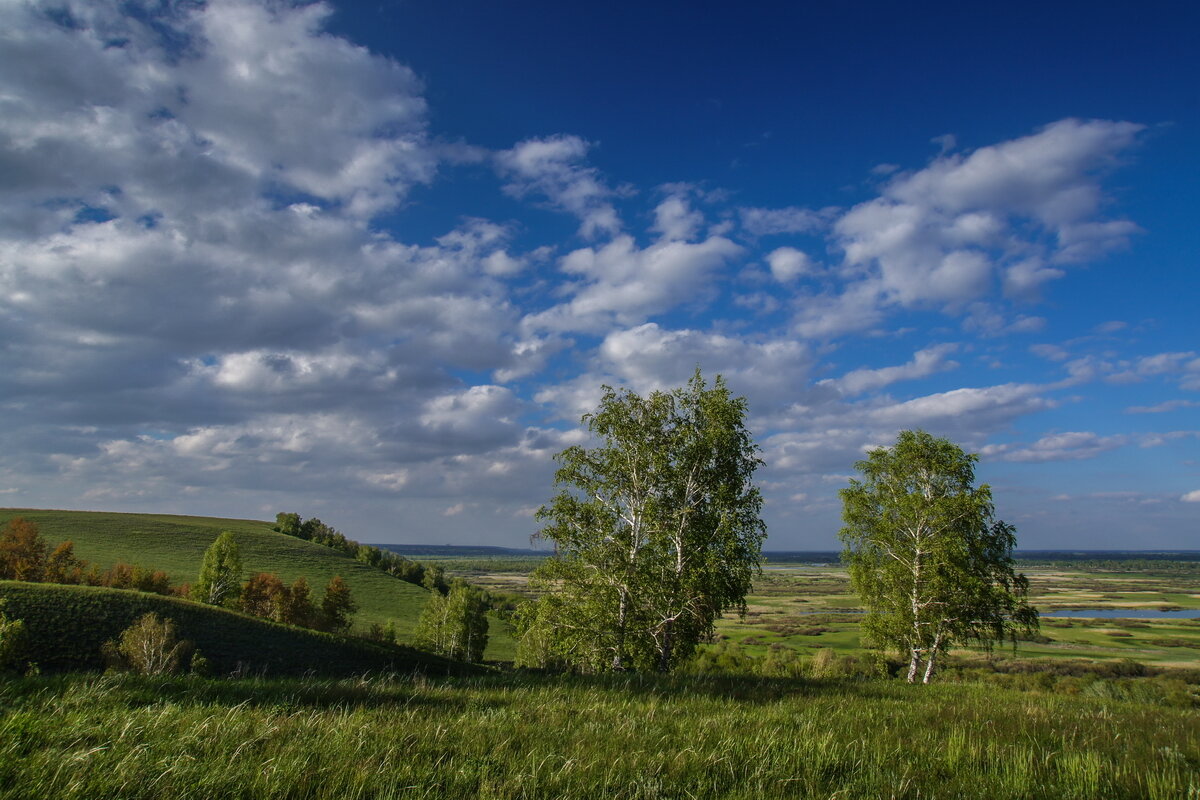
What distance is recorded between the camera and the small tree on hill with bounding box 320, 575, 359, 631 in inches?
3767

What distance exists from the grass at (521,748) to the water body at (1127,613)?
176233 mm

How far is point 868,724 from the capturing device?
268 inches

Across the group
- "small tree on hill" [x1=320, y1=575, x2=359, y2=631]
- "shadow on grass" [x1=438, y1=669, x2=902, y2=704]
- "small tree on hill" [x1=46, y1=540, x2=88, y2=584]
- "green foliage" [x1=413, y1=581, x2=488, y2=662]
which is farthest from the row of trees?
"small tree on hill" [x1=46, y1=540, x2=88, y2=584]

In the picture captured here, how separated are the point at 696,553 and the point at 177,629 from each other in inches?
1985

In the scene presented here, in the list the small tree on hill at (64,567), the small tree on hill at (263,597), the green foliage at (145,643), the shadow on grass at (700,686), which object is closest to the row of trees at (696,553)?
the shadow on grass at (700,686)

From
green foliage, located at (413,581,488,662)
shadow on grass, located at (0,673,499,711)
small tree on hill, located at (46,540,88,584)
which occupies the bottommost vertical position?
green foliage, located at (413,581,488,662)

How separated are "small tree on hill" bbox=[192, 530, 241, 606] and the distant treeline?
56.3 metres

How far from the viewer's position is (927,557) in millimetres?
30594

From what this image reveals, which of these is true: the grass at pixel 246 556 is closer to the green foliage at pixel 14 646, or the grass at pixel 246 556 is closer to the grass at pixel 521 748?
the green foliage at pixel 14 646

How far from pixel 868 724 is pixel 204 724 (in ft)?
23.0

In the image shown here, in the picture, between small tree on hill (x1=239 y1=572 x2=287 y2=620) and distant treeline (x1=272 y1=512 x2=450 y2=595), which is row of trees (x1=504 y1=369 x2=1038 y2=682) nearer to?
small tree on hill (x1=239 y1=572 x2=287 y2=620)

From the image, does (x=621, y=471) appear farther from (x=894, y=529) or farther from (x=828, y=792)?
(x=828, y=792)

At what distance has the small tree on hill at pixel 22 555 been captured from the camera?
282ft

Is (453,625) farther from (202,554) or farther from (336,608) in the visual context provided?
(202,554)
